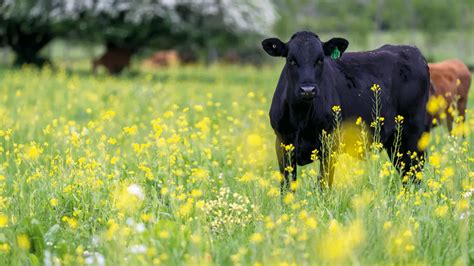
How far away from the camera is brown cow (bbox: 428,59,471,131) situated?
975 centimetres

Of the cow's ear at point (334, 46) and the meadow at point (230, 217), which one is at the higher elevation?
the cow's ear at point (334, 46)

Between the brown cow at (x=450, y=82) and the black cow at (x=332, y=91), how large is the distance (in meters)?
2.43

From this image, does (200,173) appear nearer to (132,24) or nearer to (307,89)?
(307,89)

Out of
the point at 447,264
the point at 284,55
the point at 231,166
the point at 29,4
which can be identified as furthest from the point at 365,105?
the point at 29,4

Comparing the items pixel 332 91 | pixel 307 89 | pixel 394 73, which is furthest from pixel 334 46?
pixel 394 73

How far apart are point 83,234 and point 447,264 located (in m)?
2.28

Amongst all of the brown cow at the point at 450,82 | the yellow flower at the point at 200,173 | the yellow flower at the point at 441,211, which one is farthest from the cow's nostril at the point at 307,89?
the brown cow at the point at 450,82

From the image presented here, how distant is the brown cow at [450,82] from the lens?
9.75 m

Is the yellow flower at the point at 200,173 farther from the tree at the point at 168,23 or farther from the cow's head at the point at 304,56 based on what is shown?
the tree at the point at 168,23

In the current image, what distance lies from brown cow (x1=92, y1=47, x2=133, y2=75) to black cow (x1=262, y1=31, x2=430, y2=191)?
16654 millimetres

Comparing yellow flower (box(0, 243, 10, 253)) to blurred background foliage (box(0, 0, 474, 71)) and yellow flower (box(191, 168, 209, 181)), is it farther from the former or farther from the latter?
blurred background foliage (box(0, 0, 474, 71))

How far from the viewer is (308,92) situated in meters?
5.55

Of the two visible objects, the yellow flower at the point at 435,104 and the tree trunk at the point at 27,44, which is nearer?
the yellow flower at the point at 435,104

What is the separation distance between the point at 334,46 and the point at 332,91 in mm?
394
